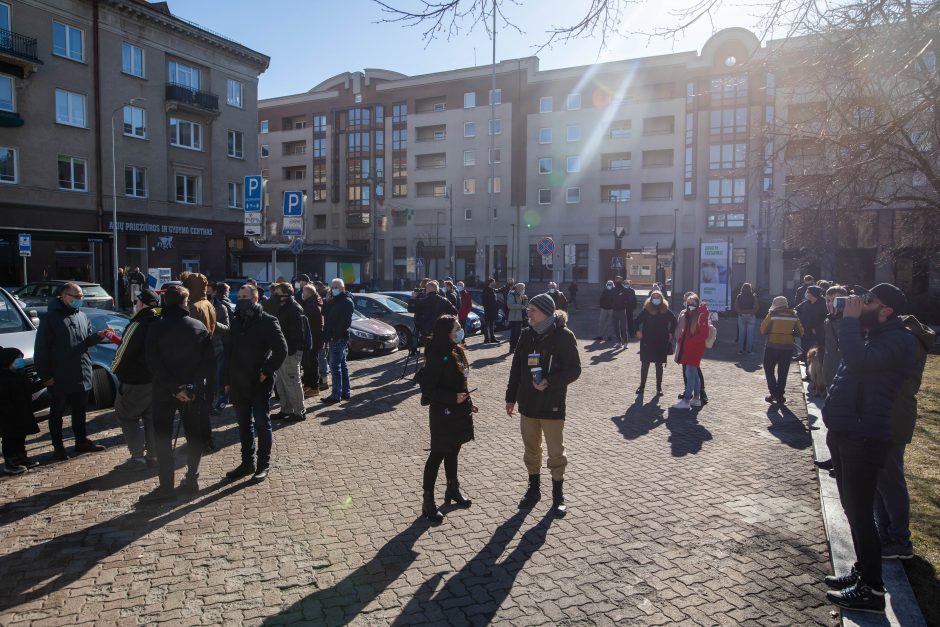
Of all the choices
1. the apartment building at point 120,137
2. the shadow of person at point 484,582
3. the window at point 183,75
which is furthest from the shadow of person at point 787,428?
the window at point 183,75

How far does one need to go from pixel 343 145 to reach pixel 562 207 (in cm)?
2509

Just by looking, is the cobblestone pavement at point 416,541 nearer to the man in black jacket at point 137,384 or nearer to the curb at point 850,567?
the curb at point 850,567

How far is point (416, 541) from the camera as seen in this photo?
4883 millimetres

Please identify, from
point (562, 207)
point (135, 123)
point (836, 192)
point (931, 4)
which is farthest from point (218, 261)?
point (931, 4)

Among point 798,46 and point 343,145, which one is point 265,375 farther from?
point 343,145

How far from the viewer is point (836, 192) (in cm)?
1274

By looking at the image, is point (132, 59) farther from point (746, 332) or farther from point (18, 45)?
point (746, 332)

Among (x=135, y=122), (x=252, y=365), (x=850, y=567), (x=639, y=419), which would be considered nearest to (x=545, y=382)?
(x=850, y=567)

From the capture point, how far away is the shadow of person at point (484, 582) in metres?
3.87

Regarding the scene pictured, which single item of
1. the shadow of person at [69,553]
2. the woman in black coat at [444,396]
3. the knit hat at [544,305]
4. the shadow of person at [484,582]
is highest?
the knit hat at [544,305]

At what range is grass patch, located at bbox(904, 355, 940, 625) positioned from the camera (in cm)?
416

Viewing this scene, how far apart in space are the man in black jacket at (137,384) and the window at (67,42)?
3091 centimetres

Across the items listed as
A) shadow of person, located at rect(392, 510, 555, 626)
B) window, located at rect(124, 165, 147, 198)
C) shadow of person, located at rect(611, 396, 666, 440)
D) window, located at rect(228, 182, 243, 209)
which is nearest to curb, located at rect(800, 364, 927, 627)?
shadow of person, located at rect(392, 510, 555, 626)

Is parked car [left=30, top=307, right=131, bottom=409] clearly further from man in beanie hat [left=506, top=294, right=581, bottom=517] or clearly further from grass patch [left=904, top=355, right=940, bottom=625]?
grass patch [left=904, top=355, right=940, bottom=625]
